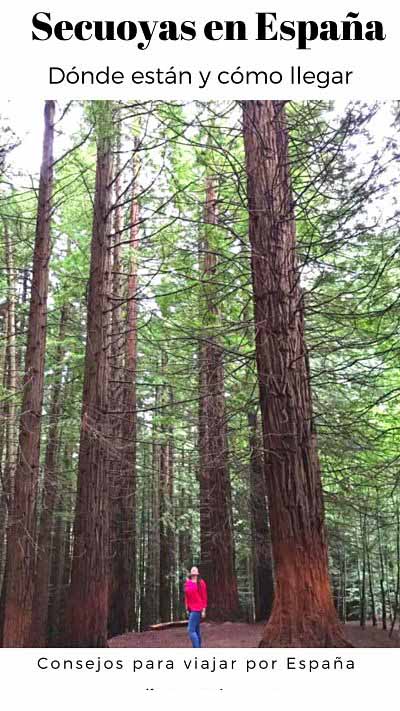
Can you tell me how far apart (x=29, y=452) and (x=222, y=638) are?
14.9ft

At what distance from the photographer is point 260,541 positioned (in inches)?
430

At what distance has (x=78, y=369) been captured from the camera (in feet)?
38.9

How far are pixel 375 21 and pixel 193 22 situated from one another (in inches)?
58.1

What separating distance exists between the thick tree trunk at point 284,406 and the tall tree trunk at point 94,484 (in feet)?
6.91

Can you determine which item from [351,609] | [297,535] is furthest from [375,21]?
[351,609]

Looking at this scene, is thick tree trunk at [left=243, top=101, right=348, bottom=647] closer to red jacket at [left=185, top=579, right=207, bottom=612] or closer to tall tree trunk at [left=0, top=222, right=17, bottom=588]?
red jacket at [left=185, top=579, right=207, bottom=612]

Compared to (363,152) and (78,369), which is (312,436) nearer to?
(363,152)

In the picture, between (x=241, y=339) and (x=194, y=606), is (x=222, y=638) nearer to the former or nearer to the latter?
(x=194, y=606)

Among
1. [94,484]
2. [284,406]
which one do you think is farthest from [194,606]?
[284,406]

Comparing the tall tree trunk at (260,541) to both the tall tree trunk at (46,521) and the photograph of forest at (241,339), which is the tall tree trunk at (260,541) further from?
the tall tree trunk at (46,521)

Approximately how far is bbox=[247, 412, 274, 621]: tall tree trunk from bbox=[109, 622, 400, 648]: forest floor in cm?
133

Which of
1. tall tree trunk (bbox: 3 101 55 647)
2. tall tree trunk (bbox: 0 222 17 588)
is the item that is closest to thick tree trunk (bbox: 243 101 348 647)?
tall tree trunk (bbox: 3 101 55 647)

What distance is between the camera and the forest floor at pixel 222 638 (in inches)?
314

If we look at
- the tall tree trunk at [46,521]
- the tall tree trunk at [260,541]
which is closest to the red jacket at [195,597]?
the tall tree trunk at [260,541]
